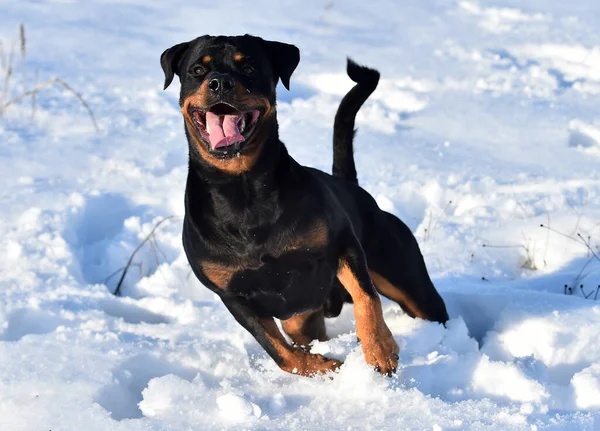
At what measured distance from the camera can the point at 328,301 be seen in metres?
3.49

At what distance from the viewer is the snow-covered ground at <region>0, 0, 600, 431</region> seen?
2.63 m

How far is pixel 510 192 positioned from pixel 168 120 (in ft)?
8.89

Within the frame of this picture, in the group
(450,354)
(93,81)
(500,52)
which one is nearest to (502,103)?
(500,52)

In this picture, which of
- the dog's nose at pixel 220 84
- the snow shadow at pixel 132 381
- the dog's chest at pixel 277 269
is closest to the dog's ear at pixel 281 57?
the dog's nose at pixel 220 84

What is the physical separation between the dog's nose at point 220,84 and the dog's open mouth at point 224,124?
87mm

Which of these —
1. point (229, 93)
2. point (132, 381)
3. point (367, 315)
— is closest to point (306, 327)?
point (367, 315)

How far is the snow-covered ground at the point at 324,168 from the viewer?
8.64 feet

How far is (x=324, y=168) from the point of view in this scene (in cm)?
511

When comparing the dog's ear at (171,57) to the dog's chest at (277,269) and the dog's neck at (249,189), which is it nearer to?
the dog's neck at (249,189)

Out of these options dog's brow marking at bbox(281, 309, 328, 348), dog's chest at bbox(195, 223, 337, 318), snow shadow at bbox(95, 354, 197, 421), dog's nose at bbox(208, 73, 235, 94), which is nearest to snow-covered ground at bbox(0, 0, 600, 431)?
snow shadow at bbox(95, 354, 197, 421)

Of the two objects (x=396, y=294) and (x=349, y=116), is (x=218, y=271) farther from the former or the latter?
(x=349, y=116)

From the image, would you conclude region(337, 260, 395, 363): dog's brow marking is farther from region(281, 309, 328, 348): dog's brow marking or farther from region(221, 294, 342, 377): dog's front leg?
region(281, 309, 328, 348): dog's brow marking

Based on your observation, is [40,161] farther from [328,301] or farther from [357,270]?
[357,270]

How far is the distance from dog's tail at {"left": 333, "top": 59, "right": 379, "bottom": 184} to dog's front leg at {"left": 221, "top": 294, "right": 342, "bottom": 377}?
0.98 meters
